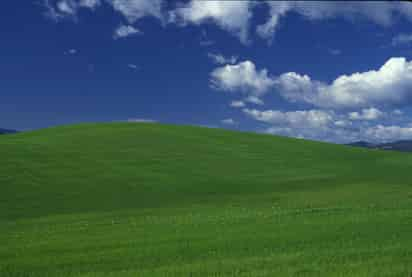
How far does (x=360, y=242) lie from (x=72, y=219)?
55.9 feet

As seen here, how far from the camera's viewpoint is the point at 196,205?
31438mm

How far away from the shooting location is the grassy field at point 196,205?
38.6 ft

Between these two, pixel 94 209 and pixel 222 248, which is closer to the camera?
pixel 222 248

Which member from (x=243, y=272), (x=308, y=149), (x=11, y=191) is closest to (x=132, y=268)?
(x=243, y=272)

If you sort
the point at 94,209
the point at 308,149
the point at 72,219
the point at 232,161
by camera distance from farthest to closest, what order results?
the point at 308,149
the point at 232,161
the point at 94,209
the point at 72,219

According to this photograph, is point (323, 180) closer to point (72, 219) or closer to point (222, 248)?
point (72, 219)

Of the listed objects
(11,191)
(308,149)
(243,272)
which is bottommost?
(243,272)

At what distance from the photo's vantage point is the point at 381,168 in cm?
5362

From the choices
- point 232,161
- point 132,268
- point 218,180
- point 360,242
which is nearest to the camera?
point 132,268

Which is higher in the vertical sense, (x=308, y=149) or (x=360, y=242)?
(x=308, y=149)

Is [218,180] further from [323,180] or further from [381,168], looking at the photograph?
[381,168]

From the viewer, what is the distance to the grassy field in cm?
1176

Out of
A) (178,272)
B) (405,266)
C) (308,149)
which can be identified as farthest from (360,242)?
(308,149)

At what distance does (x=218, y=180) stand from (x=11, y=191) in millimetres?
17336
